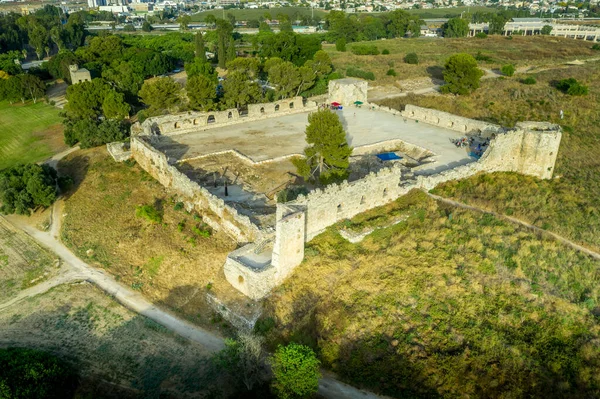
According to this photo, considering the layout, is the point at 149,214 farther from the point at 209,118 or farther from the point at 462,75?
the point at 462,75

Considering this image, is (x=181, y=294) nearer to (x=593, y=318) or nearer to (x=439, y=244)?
(x=439, y=244)

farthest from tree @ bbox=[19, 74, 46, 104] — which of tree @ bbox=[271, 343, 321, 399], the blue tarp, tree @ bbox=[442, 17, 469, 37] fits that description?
tree @ bbox=[442, 17, 469, 37]

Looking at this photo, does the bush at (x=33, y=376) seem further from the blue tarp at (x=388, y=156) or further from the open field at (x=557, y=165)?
the blue tarp at (x=388, y=156)

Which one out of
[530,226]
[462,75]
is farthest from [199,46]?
[530,226]

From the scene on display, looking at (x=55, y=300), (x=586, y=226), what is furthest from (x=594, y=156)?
(x=55, y=300)

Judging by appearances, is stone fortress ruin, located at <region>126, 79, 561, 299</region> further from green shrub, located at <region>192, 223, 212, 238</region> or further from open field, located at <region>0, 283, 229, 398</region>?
open field, located at <region>0, 283, 229, 398</region>

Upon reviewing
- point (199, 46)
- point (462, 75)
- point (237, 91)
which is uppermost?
point (199, 46)
